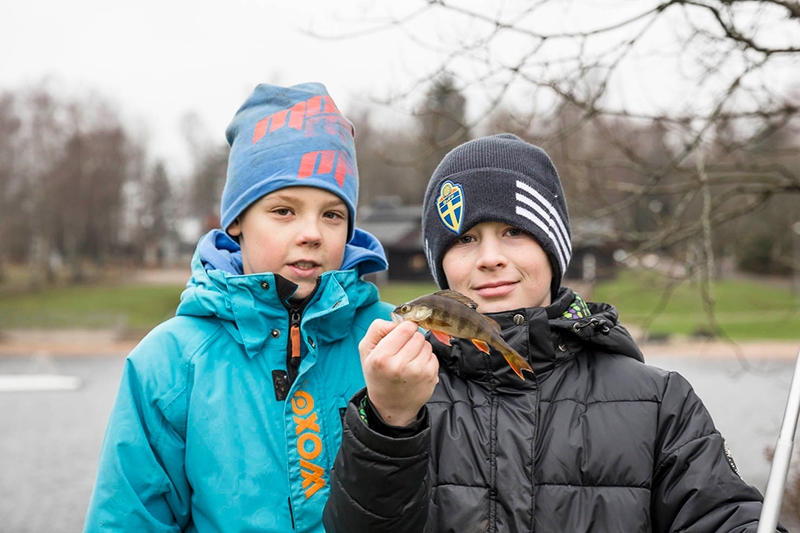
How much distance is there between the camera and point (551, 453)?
82.7 inches

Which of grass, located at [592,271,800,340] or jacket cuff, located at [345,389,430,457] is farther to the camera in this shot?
grass, located at [592,271,800,340]

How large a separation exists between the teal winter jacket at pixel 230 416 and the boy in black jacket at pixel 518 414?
1.43 feet

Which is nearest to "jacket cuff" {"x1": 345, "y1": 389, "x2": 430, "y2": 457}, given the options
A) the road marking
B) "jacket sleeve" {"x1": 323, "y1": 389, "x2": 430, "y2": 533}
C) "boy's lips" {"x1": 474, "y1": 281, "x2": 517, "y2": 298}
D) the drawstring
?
"jacket sleeve" {"x1": 323, "y1": 389, "x2": 430, "y2": 533}

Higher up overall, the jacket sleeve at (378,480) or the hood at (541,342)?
the hood at (541,342)

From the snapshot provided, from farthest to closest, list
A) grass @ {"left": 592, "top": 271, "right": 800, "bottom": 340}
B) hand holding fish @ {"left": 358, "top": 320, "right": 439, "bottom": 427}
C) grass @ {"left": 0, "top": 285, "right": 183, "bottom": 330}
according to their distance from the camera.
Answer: grass @ {"left": 0, "top": 285, "right": 183, "bottom": 330} < grass @ {"left": 592, "top": 271, "right": 800, "bottom": 340} < hand holding fish @ {"left": 358, "top": 320, "right": 439, "bottom": 427}

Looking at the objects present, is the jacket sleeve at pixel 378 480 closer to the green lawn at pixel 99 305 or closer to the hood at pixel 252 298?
the hood at pixel 252 298

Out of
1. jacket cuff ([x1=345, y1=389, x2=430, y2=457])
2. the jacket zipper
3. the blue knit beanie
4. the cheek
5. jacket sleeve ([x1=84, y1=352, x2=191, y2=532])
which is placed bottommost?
jacket sleeve ([x1=84, y1=352, x2=191, y2=532])

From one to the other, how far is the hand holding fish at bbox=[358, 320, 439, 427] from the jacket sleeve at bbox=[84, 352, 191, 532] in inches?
34.7

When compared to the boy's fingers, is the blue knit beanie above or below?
above

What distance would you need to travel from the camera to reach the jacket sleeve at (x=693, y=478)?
191 centimetres

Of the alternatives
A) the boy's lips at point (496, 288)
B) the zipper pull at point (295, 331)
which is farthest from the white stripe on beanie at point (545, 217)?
the zipper pull at point (295, 331)

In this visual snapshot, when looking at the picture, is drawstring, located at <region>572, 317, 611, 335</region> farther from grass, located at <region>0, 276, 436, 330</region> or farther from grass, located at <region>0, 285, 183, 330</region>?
grass, located at <region>0, 285, 183, 330</region>

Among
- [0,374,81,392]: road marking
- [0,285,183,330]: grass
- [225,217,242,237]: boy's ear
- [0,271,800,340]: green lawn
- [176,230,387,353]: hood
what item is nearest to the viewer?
[176,230,387,353]: hood

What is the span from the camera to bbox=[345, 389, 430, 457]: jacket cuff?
1.87 m
